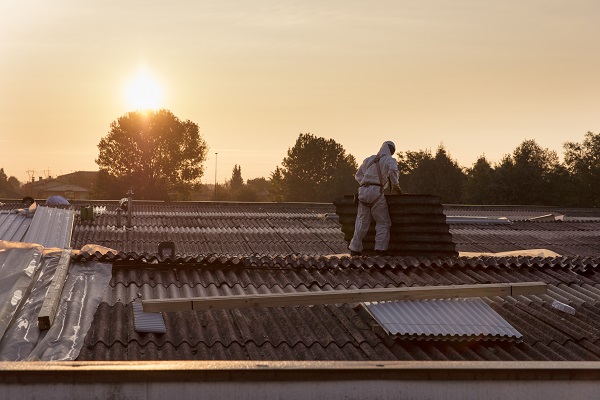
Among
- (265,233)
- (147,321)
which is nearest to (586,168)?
(265,233)

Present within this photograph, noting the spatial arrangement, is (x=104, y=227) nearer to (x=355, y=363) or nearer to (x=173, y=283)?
(x=173, y=283)

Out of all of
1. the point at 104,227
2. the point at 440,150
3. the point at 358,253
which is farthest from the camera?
the point at 440,150

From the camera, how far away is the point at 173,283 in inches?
327

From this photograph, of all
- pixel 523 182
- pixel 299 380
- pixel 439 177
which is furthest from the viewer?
pixel 439 177

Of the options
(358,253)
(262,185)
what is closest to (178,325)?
(358,253)

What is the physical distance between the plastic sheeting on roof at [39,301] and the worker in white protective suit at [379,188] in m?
4.31

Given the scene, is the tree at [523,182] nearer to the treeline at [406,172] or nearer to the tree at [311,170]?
the treeline at [406,172]

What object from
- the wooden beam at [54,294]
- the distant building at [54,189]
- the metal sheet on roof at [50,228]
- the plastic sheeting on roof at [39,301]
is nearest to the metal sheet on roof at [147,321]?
the plastic sheeting on roof at [39,301]

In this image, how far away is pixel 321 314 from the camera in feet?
24.3

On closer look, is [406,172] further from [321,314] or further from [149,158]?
[321,314]

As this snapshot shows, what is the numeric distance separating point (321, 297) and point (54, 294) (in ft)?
8.71

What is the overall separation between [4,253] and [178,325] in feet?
9.54

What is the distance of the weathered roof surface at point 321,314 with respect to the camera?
649 centimetres

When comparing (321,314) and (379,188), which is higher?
(379,188)
